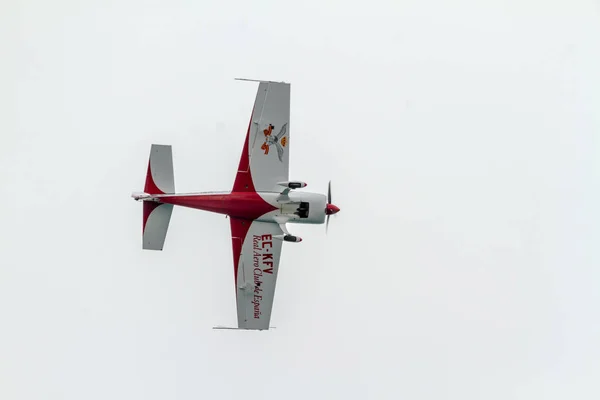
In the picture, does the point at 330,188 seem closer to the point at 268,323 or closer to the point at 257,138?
the point at 257,138

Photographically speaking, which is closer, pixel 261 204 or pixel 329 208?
pixel 261 204

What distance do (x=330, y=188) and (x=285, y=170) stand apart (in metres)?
2.16

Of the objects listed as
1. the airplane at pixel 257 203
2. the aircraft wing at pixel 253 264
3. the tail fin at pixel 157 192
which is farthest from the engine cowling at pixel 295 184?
the tail fin at pixel 157 192

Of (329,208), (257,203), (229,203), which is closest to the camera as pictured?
(229,203)

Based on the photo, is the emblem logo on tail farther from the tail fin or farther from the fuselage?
the tail fin

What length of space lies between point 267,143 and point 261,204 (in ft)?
8.43

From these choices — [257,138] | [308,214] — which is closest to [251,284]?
[308,214]

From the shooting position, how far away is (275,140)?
30.0 m

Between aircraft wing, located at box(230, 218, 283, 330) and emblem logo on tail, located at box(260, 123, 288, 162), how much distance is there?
305 cm

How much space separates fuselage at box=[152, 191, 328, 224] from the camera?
2938 cm

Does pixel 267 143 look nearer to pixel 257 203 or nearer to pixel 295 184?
pixel 295 184

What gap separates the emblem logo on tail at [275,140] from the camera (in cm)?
2997

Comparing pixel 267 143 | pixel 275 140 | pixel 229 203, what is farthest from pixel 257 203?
pixel 275 140

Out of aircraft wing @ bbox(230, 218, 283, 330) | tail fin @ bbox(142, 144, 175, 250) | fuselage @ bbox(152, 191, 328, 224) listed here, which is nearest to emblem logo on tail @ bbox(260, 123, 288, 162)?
fuselage @ bbox(152, 191, 328, 224)
